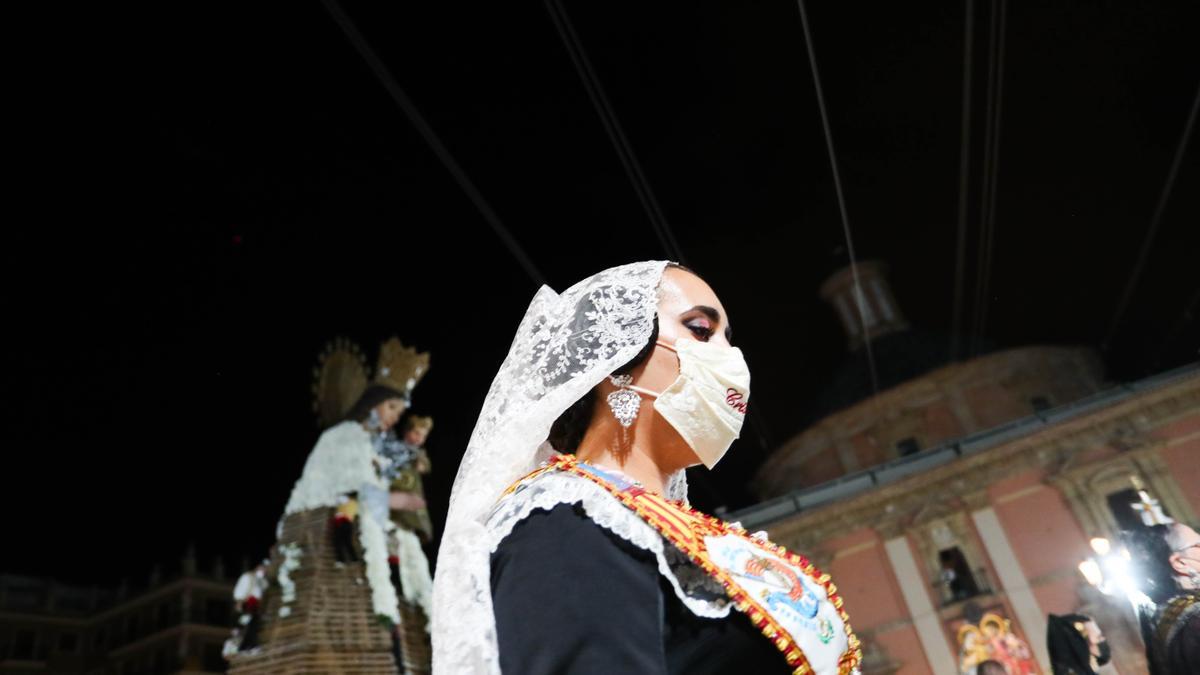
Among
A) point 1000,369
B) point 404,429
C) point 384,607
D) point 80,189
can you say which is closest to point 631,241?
point 404,429

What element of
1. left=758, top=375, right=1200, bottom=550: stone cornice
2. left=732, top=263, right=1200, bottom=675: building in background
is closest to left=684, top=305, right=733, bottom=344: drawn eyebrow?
left=732, top=263, right=1200, bottom=675: building in background

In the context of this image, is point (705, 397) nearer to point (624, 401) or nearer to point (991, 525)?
point (624, 401)

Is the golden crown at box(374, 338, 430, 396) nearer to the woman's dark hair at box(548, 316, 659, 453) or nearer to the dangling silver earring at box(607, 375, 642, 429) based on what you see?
the woman's dark hair at box(548, 316, 659, 453)

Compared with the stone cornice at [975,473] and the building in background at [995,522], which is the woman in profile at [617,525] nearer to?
the building in background at [995,522]

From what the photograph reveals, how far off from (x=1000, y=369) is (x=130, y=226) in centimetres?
1852

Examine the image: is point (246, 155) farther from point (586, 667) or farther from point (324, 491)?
point (586, 667)

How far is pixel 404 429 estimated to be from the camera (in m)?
6.07

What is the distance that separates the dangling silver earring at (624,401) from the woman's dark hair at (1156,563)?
11.5 ft

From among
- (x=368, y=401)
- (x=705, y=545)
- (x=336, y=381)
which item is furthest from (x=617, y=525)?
(x=336, y=381)

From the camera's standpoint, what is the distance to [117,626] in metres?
17.5

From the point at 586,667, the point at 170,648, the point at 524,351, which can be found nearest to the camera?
the point at 586,667

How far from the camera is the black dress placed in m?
0.99

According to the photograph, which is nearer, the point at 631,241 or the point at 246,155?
the point at 246,155

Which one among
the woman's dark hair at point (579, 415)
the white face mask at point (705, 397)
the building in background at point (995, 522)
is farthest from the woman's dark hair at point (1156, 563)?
the building in background at point (995, 522)
